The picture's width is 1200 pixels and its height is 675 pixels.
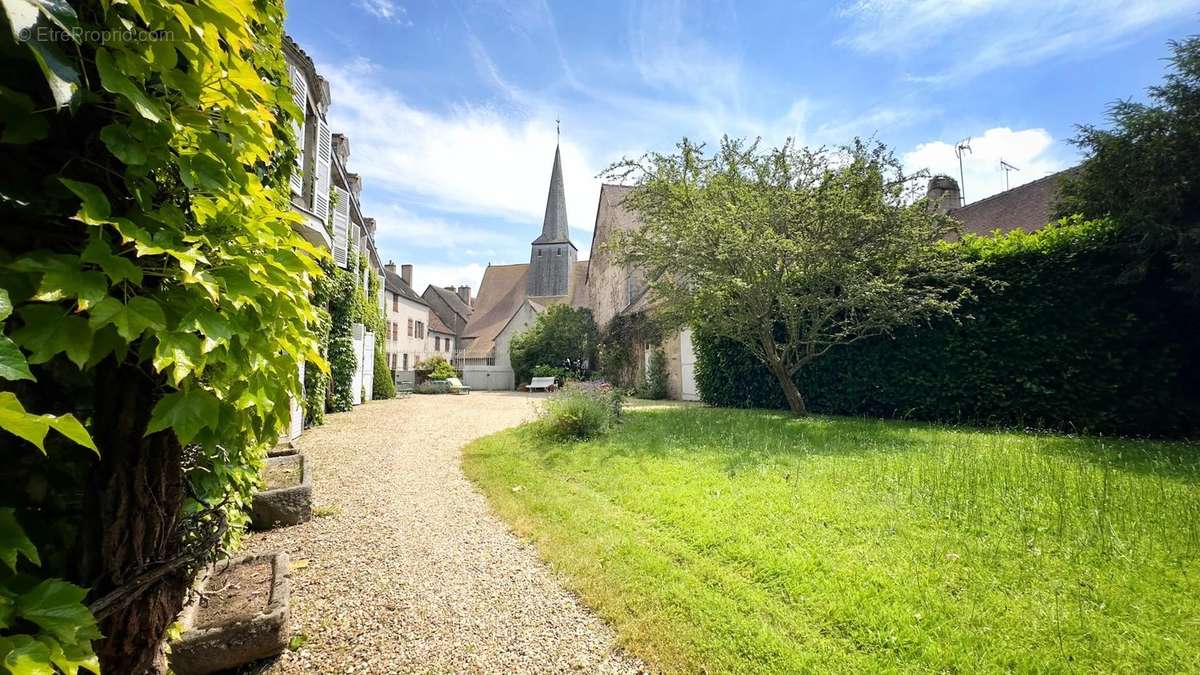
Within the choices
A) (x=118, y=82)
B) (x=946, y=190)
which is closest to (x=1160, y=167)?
(x=946, y=190)

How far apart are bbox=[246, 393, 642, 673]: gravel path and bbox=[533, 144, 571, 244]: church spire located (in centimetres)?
3963

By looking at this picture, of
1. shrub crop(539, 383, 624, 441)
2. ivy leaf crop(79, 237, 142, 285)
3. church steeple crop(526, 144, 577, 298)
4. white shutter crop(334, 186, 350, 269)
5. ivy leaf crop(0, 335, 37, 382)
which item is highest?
church steeple crop(526, 144, 577, 298)

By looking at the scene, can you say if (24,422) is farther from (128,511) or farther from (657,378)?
(657,378)

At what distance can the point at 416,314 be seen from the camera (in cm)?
3569

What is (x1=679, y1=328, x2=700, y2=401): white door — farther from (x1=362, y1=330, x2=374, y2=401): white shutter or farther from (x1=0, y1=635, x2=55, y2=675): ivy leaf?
(x1=0, y1=635, x2=55, y2=675): ivy leaf

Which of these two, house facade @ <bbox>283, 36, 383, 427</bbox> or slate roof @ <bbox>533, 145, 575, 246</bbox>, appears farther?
slate roof @ <bbox>533, 145, 575, 246</bbox>

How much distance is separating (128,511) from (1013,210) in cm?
2061

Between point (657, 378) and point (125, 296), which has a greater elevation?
point (125, 296)

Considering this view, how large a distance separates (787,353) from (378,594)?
9.59 metres

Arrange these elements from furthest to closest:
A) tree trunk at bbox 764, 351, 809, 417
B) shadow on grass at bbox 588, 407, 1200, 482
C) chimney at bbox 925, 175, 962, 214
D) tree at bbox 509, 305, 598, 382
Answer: tree at bbox 509, 305, 598, 382 → chimney at bbox 925, 175, 962, 214 → tree trunk at bbox 764, 351, 809, 417 → shadow on grass at bbox 588, 407, 1200, 482

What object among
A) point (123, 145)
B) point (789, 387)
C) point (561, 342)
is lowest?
point (789, 387)

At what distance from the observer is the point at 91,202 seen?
3.51 ft

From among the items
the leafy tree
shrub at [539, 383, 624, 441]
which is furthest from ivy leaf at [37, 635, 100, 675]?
shrub at [539, 383, 624, 441]

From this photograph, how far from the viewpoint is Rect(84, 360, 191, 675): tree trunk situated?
1344mm
